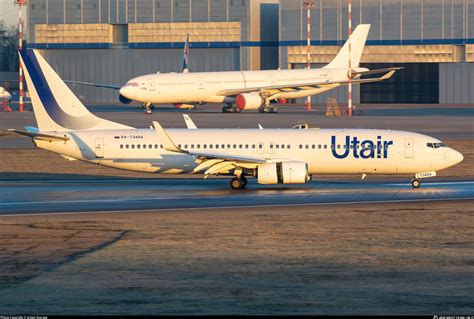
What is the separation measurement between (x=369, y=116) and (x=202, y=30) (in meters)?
45.4

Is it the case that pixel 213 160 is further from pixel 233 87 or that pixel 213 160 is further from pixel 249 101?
pixel 233 87

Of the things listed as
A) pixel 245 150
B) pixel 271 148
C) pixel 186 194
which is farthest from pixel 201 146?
pixel 186 194

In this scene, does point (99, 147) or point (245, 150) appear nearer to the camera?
point (245, 150)

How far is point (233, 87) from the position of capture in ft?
366

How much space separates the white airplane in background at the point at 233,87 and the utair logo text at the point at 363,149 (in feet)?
188

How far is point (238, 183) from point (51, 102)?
10834 millimetres

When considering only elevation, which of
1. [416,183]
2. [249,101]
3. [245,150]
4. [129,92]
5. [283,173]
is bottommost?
[416,183]

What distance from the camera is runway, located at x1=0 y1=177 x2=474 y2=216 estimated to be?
4453cm

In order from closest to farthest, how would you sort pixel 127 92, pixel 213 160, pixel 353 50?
pixel 213 160
pixel 127 92
pixel 353 50

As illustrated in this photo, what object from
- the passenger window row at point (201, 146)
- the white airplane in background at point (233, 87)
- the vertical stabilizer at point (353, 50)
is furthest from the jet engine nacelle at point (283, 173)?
the vertical stabilizer at point (353, 50)

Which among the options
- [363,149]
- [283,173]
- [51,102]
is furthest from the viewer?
[51,102]

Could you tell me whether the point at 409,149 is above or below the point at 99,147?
below

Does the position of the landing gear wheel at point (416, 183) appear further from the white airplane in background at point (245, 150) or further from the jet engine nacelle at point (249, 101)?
the jet engine nacelle at point (249, 101)

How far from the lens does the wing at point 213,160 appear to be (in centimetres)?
4925
